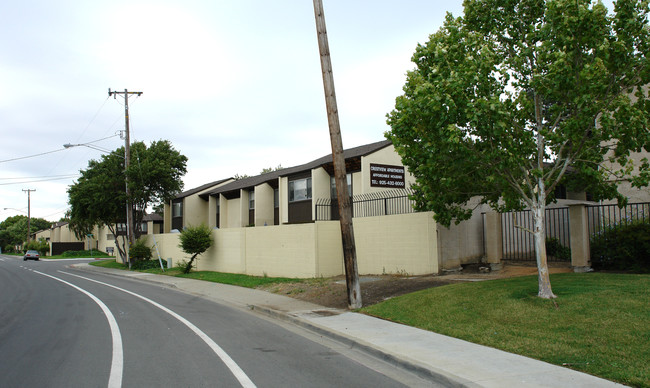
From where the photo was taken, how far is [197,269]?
29.3m

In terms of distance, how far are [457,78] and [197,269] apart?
78.7ft

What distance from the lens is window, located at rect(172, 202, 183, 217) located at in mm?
41609

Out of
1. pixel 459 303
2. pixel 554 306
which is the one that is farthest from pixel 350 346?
pixel 554 306

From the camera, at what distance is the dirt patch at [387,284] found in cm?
1326

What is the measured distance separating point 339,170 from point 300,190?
54.4ft

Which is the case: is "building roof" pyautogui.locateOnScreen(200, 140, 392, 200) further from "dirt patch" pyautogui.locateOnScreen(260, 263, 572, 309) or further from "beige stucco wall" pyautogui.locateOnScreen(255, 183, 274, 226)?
"dirt patch" pyautogui.locateOnScreen(260, 263, 572, 309)

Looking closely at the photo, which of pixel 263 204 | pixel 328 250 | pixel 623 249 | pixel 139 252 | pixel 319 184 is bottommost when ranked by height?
pixel 139 252

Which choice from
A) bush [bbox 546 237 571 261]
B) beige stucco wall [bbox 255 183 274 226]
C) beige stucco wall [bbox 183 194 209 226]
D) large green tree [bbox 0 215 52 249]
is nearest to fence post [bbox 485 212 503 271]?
bush [bbox 546 237 571 261]

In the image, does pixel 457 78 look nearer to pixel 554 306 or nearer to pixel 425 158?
pixel 425 158

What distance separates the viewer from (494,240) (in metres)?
15.9

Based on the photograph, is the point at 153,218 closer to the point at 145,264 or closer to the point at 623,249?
the point at 145,264

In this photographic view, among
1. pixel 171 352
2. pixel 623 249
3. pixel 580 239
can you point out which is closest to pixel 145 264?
pixel 171 352

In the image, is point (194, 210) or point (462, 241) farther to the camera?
point (194, 210)

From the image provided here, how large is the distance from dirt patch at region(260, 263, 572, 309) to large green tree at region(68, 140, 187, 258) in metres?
21.3
